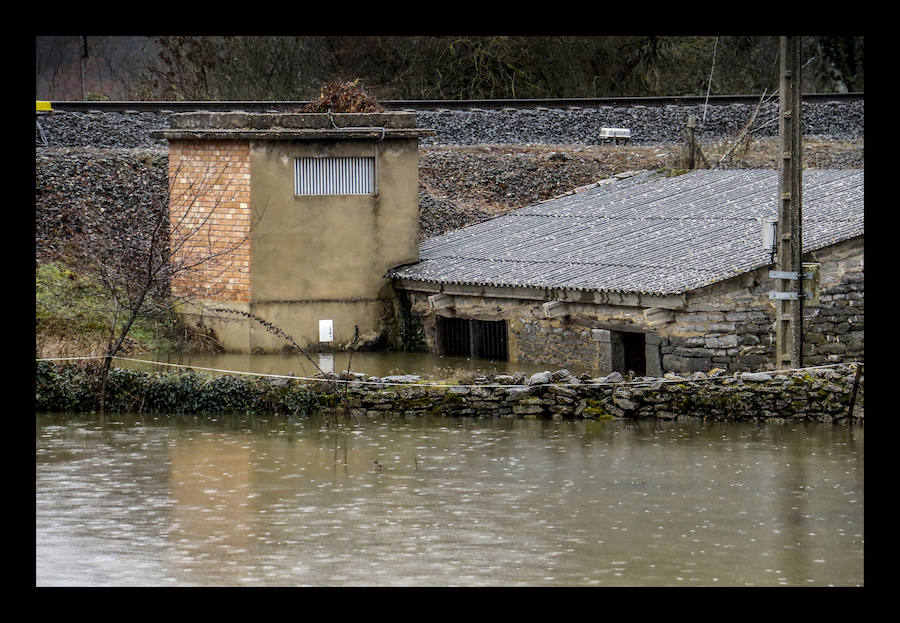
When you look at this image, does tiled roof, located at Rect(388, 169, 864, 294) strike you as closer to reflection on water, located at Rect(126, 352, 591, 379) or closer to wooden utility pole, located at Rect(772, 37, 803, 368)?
reflection on water, located at Rect(126, 352, 591, 379)

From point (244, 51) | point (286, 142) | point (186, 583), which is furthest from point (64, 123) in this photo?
point (186, 583)

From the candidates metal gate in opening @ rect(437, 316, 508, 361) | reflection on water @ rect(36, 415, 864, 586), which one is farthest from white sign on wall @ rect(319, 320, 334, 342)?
reflection on water @ rect(36, 415, 864, 586)

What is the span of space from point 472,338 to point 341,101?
4.66m

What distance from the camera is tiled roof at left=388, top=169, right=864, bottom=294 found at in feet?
68.5

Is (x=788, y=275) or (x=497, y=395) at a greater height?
(x=788, y=275)

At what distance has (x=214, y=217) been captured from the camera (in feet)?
78.9

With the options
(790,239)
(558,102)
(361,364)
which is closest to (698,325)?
(790,239)

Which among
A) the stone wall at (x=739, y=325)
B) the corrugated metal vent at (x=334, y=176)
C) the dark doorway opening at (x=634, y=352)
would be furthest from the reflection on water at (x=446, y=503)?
the corrugated metal vent at (x=334, y=176)

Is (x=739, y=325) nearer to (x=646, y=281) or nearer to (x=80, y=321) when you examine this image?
(x=646, y=281)

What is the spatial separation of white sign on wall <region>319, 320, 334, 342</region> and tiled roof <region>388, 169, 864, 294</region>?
1.35 metres

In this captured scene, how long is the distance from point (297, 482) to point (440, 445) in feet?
7.84

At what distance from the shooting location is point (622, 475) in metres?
15.6

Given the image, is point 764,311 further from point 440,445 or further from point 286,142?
point 286,142

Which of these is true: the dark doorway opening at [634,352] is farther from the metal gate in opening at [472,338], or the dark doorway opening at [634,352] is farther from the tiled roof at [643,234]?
the metal gate in opening at [472,338]
